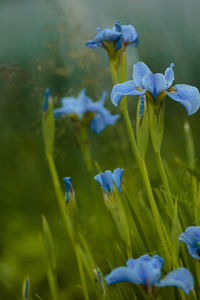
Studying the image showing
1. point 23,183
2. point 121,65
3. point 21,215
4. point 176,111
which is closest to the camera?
point 121,65

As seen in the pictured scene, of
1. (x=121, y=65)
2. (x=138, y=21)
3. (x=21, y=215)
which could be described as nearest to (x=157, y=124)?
(x=121, y=65)

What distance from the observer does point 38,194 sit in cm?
168

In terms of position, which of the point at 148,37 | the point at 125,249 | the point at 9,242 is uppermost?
the point at 148,37

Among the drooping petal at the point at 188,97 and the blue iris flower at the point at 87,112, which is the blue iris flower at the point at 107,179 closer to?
the drooping petal at the point at 188,97

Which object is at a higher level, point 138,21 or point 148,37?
point 138,21

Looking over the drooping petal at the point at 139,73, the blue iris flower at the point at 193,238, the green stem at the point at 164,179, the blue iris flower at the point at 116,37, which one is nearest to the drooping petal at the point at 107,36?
the blue iris flower at the point at 116,37

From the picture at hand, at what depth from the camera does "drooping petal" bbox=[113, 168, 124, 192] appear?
2.24 feet

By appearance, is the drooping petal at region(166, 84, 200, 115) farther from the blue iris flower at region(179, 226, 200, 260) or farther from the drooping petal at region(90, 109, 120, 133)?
the drooping petal at region(90, 109, 120, 133)

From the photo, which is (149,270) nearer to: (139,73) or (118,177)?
(118,177)

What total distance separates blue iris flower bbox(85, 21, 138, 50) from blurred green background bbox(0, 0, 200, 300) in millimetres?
296

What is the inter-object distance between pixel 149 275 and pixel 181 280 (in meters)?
0.04

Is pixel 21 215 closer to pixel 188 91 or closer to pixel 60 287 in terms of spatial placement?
pixel 60 287

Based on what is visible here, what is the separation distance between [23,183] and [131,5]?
1413 millimetres

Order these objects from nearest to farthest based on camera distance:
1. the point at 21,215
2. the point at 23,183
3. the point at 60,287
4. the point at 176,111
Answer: the point at 60,287 → the point at 21,215 → the point at 23,183 → the point at 176,111
